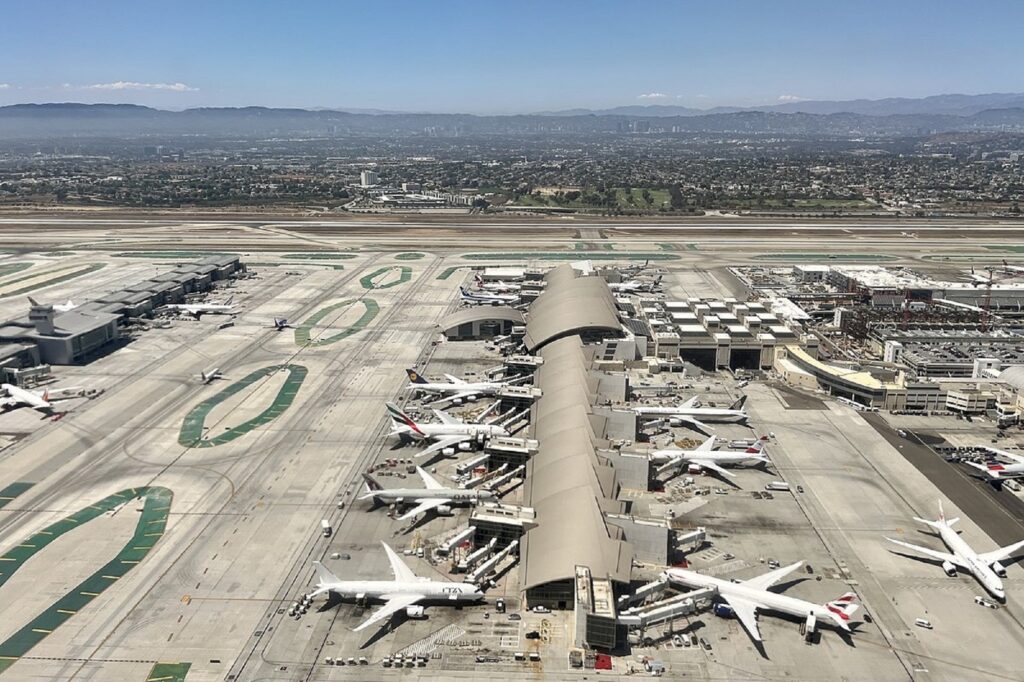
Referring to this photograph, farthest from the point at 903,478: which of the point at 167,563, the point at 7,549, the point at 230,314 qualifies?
the point at 230,314

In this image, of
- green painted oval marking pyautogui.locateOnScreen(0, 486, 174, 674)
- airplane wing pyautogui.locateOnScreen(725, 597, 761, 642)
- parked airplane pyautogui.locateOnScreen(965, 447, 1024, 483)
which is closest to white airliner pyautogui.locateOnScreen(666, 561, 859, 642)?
airplane wing pyautogui.locateOnScreen(725, 597, 761, 642)

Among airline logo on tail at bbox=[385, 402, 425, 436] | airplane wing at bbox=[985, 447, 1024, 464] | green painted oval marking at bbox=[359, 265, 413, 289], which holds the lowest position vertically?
airplane wing at bbox=[985, 447, 1024, 464]

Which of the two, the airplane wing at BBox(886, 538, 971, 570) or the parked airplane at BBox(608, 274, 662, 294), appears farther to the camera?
the parked airplane at BBox(608, 274, 662, 294)

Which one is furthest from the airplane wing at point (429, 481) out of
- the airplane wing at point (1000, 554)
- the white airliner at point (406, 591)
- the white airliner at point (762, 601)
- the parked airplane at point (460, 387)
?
the airplane wing at point (1000, 554)

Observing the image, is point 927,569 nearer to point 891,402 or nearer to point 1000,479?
point 1000,479

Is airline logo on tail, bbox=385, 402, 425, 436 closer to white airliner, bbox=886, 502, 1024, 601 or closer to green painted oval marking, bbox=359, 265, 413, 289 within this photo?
white airliner, bbox=886, 502, 1024, 601
